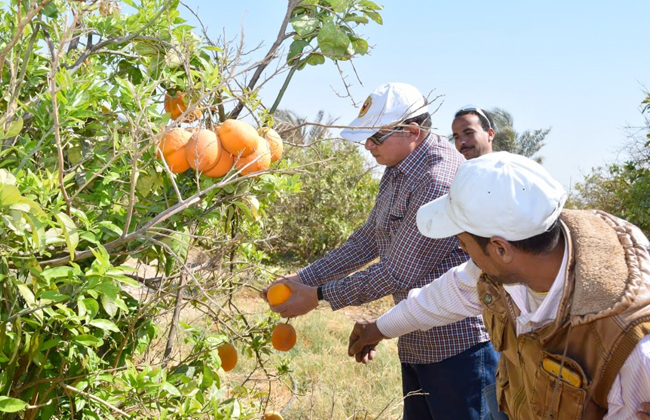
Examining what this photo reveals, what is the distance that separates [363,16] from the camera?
6.97ft

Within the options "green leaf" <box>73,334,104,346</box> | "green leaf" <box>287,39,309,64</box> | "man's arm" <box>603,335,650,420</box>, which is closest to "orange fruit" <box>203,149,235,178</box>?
"green leaf" <box>287,39,309,64</box>

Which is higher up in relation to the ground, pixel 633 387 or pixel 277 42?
pixel 277 42

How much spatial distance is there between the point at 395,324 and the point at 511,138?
17.3 m

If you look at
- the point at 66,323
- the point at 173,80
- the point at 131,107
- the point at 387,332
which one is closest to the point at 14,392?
the point at 66,323

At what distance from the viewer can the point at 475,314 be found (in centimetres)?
212

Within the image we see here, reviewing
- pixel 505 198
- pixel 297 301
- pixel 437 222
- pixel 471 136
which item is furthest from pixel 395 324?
pixel 471 136

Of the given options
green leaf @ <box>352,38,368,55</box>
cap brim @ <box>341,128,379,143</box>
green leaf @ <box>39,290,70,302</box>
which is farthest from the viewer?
cap brim @ <box>341,128,379,143</box>

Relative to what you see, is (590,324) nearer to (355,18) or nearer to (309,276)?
(355,18)

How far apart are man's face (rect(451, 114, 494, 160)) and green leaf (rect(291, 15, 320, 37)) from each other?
1.76m

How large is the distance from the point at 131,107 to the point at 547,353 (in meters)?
1.25

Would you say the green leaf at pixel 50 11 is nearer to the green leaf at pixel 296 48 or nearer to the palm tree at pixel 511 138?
the green leaf at pixel 296 48

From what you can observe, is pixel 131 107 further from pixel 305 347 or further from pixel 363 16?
pixel 305 347

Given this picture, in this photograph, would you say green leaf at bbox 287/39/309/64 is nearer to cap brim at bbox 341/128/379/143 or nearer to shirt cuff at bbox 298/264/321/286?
cap brim at bbox 341/128/379/143

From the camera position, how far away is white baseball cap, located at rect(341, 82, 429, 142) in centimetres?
258
